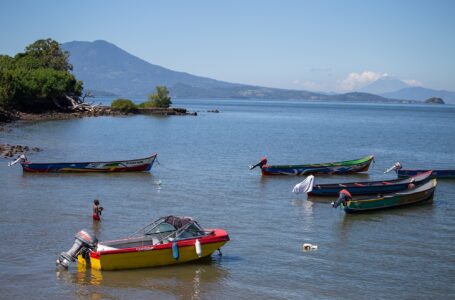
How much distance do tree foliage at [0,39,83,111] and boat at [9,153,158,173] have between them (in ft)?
150

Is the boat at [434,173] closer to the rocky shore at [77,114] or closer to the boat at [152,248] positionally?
the boat at [152,248]

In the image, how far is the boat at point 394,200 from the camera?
30047 mm

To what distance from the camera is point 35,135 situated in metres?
67.9

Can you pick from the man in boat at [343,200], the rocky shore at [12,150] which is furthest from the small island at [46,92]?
the man in boat at [343,200]

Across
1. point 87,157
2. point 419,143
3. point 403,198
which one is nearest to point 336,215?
point 403,198

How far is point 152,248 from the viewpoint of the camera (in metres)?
19.9

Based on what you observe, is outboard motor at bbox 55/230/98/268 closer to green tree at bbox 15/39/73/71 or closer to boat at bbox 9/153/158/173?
boat at bbox 9/153/158/173

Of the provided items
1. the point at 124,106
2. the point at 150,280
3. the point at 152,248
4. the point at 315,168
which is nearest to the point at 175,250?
the point at 152,248

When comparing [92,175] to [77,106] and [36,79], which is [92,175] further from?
[77,106]

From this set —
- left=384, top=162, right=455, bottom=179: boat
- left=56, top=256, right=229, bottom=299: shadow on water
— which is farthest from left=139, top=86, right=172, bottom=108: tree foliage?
left=56, top=256, right=229, bottom=299: shadow on water

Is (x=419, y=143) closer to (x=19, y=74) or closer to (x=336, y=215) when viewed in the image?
(x=336, y=215)

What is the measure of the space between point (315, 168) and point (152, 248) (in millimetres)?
26336

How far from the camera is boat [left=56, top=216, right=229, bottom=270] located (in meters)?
19.7

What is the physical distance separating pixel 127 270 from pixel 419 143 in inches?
2513
